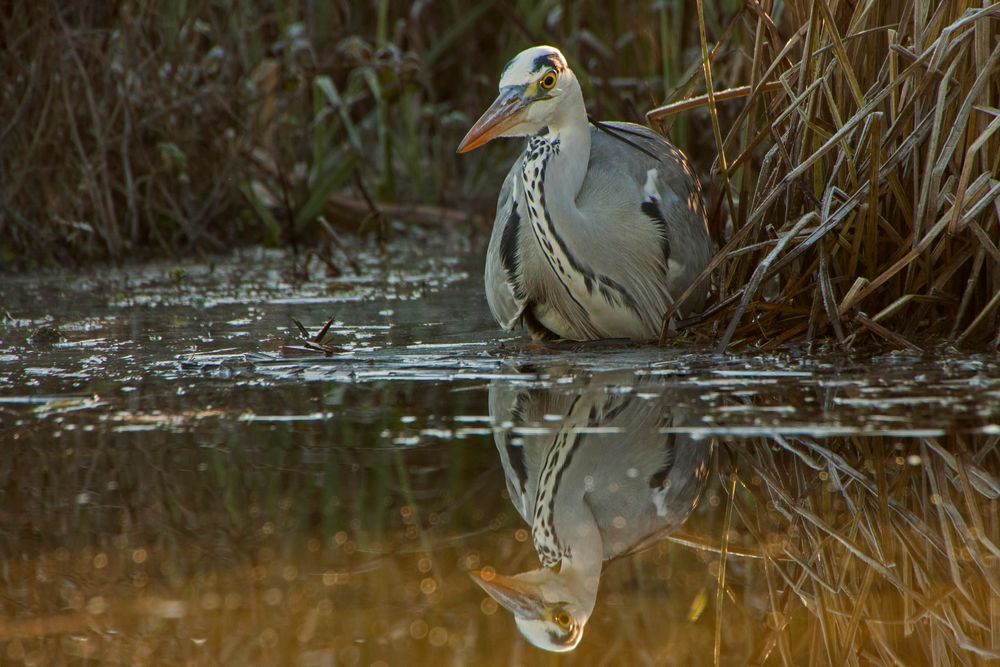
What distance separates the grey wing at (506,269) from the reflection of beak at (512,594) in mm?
2276

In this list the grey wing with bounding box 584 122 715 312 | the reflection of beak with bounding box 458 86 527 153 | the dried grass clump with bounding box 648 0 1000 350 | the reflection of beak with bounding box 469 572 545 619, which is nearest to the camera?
the reflection of beak with bounding box 469 572 545 619

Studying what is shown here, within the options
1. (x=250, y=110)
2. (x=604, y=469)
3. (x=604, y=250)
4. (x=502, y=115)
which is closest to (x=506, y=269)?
(x=604, y=250)

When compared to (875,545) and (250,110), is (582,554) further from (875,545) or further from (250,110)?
(250,110)

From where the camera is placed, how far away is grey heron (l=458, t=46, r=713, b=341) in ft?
13.7

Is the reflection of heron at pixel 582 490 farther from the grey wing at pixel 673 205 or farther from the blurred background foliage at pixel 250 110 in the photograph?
the blurred background foliage at pixel 250 110

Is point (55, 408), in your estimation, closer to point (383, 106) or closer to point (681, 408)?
point (681, 408)

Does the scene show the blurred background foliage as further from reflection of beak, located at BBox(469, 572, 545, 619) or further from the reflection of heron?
reflection of beak, located at BBox(469, 572, 545, 619)

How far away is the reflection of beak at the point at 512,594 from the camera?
2.07 m

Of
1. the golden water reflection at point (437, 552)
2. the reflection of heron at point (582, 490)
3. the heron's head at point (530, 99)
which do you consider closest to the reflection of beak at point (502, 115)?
the heron's head at point (530, 99)

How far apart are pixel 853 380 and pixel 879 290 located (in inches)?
29.4

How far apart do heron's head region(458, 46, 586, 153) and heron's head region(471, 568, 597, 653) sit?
2122mm

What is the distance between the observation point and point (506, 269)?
443cm

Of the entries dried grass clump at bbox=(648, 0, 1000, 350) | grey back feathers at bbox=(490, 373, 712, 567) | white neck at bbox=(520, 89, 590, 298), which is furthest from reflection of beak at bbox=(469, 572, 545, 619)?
white neck at bbox=(520, 89, 590, 298)

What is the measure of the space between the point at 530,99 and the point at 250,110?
3.31m
